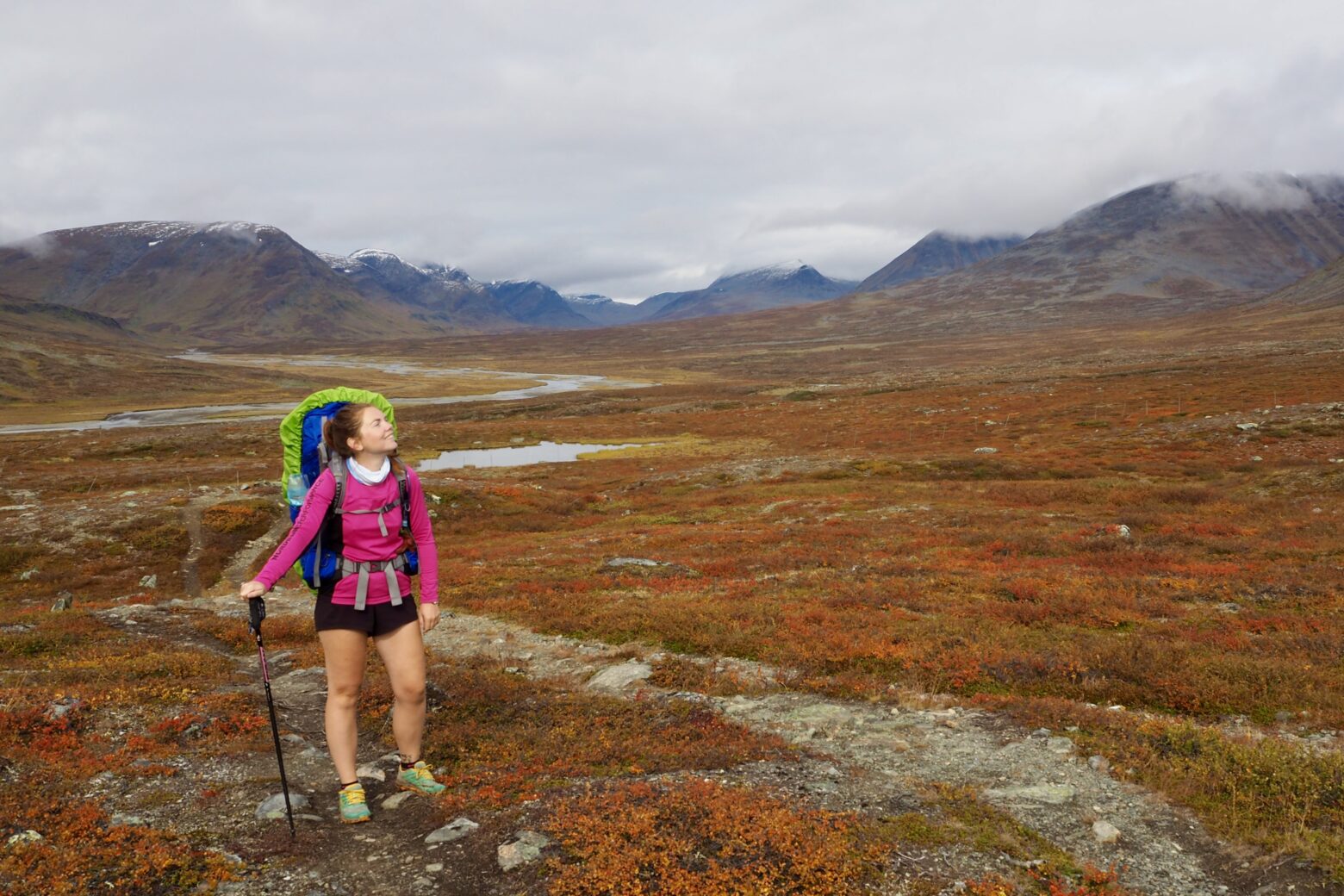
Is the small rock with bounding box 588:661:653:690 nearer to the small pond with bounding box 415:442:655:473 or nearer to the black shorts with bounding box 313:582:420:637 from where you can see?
the black shorts with bounding box 313:582:420:637

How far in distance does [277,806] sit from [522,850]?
8.94 feet

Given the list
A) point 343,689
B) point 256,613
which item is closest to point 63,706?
point 256,613

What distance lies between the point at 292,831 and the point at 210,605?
15.9m

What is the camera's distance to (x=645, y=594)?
1766 centimetres

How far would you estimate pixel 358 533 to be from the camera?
636 centimetres

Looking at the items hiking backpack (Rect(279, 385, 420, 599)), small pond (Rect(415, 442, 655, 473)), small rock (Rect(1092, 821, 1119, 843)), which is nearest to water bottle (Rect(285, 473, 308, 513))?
hiking backpack (Rect(279, 385, 420, 599))

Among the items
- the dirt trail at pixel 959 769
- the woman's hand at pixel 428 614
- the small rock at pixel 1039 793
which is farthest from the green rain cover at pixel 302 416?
the small rock at pixel 1039 793

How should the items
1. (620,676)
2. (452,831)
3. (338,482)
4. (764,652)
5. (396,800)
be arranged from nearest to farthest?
1. (452,831)
2. (338,482)
3. (396,800)
4. (620,676)
5. (764,652)

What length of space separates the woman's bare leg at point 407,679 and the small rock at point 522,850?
5.84 ft

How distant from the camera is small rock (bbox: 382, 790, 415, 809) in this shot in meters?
6.75

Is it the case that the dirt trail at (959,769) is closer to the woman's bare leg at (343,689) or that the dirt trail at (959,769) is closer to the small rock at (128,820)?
the woman's bare leg at (343,689)

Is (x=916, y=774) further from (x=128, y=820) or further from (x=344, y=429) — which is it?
(x=128, y=820)

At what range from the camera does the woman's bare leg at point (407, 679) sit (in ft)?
21.7

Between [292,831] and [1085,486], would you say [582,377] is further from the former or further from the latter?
[292,831]
